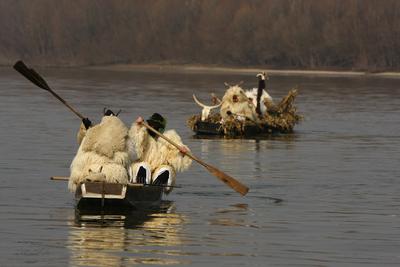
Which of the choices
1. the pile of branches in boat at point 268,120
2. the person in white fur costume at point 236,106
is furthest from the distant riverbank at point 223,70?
the person in white fur costume at point 236,106

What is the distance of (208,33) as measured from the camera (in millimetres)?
164625

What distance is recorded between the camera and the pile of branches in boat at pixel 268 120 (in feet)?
152

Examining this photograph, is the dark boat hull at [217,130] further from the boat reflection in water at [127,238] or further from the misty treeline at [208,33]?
the misty treeline at [208,33]

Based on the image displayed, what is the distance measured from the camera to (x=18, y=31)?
185m

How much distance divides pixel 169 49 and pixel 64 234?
143m

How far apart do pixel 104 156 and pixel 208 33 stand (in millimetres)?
141060

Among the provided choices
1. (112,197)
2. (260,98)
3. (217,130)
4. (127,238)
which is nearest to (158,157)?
(112,197)

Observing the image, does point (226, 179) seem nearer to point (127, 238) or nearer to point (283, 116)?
point (127, 238)

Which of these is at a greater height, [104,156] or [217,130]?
[217,130]

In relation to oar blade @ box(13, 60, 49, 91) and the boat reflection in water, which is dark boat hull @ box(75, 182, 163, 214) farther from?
oar blade @ box(13, 60, 49, 91)

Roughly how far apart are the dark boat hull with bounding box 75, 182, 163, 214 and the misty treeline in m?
123

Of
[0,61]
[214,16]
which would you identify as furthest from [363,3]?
[0,61]

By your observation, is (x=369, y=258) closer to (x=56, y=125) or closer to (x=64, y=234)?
(x=64, y=234)

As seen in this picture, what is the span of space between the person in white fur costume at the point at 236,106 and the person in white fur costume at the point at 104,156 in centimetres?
2230
